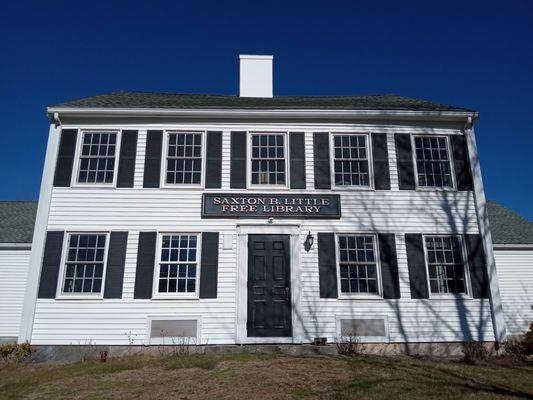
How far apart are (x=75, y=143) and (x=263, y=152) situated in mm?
5678

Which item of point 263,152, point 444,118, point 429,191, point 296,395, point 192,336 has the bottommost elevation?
point 296,395

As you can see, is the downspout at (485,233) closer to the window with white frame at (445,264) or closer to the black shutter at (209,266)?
the window with white frame at (445,264)

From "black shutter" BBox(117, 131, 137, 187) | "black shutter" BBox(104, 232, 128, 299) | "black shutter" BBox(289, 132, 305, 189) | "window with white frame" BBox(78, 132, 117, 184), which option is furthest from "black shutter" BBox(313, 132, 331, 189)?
"window with white frame" BBox(78, 132, 117, 184)

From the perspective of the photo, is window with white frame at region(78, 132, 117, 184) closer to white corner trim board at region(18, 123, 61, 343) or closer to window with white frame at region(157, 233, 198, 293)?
white corner trim board at region(18, 123, 61, 343)

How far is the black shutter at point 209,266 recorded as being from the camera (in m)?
11.4

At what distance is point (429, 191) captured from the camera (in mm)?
12672

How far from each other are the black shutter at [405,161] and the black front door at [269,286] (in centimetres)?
400

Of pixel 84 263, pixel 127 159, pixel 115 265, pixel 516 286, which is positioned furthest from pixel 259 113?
pixel 516 286

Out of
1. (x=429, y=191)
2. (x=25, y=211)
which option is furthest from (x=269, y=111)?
(x=25, y=211)

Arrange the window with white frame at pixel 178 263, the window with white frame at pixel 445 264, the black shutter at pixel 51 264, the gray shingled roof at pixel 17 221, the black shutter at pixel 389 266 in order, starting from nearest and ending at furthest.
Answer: the black shutter at pixel 51 264 → the window with white frame at pixel 178 263 → the black shutter at pixel 389 266 → the window with white frame at pixel 445 264 → the gray shingled roof at pixel 17 221

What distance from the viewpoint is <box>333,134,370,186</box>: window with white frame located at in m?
12.8

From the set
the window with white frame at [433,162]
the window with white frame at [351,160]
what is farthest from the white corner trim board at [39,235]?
the window with white frame at [433,162]

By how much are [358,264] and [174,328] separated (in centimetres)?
537

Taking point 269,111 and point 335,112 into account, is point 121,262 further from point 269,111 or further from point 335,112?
point 335,112
